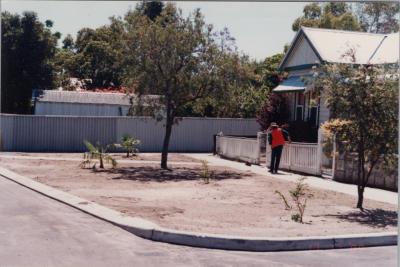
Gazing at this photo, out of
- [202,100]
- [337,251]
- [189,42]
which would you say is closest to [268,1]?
[337,251]

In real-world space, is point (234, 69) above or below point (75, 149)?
above

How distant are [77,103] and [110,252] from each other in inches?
1009

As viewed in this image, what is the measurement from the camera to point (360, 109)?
10.4 m

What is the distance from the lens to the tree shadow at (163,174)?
15.7 m

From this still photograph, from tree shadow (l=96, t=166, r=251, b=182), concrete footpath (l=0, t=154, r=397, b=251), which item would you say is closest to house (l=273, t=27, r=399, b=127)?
tree shadow (l=96, t=166, r=251, b=182)

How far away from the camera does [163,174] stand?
16953mm

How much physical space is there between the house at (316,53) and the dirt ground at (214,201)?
7065mm

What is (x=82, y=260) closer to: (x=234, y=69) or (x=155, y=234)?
(x=155, y=234)

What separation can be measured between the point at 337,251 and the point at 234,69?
10.5 meters

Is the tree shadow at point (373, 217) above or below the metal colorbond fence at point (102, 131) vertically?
below

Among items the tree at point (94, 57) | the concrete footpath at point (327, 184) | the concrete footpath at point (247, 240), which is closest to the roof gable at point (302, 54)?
the concrete footpath at point (327, 184)

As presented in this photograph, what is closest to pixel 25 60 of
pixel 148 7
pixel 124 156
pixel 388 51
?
pixel 124 156

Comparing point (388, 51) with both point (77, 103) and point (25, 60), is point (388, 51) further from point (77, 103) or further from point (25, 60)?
point (77, 103)

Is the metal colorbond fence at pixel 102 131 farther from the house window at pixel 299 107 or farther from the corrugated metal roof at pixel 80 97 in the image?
the corrugated metal roof at pixel 80 97
